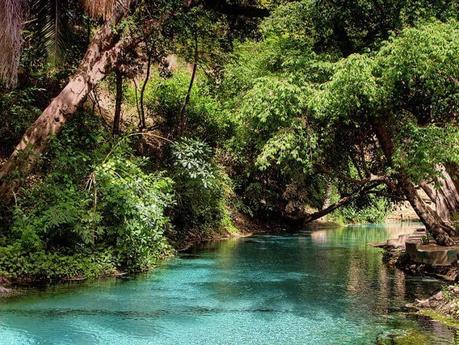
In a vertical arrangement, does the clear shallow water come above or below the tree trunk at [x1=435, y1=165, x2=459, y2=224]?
below

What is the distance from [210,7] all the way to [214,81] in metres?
3.17

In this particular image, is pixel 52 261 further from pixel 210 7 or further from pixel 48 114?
pixel 210 7

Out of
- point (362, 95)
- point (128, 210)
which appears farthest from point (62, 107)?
point (362, 95)

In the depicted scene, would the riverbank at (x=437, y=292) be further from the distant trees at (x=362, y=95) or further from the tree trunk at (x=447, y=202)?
the tree trunk at (x=447, y=202)

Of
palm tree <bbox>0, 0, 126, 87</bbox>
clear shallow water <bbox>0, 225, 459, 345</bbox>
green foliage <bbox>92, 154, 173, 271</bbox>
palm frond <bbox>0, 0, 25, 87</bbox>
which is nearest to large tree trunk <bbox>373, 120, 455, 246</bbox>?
clear shallow water <bbox>0, 225, 459, 345</bbox>

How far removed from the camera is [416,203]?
1483 centimetres

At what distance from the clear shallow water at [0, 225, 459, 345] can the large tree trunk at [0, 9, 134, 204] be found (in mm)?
2873

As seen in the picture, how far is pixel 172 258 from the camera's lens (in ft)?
56.3

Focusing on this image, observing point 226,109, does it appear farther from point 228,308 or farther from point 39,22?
point 228,308

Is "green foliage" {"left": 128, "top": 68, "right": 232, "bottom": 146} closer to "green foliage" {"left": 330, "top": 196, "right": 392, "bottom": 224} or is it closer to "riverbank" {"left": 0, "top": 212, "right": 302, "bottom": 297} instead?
"riverbank" {"left": 0, "top": 212, "right": 302, "bottom": 297}

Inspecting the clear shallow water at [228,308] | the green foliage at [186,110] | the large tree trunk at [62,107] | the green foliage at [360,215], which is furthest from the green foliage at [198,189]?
the green foliage at [360,215]

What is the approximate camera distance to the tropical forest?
9625 mm

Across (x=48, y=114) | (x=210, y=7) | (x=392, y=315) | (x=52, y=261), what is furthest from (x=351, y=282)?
(x=210, y=7)

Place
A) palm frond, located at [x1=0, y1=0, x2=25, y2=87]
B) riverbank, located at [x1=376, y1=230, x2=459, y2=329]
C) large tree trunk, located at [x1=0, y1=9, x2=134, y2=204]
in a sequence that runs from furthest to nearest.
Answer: large tree trunk, located at [x1=0, y1=9, x2=134, y2=204] < palm frond, located at [x1=0, y1=0, x2=25, y2=87] < riverbank, located at [x1=376, y1=230, x2=459, y2=329]
